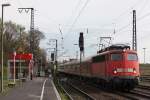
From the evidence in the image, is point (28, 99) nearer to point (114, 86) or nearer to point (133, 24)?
point (114, 86)

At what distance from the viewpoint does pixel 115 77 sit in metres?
31.8

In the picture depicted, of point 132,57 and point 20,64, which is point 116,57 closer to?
point 132,57

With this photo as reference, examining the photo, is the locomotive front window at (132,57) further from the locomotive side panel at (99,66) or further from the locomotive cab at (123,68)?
the locomotive side panel at (99,66)

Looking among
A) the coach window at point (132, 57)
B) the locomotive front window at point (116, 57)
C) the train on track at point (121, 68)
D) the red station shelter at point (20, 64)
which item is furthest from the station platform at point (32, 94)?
the red station shelter at point (20, 64)

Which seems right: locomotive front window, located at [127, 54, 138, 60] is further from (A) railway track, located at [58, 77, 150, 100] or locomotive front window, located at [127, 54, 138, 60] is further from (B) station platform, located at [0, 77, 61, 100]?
(B) station platform, located at [0, 77, 61, 100]

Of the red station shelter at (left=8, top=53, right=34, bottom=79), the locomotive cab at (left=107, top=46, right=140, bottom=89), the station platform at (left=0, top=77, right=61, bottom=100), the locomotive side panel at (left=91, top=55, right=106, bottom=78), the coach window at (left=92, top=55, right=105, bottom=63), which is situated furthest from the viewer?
the red station shelter at (left=8, top=53, right=34, bottom=79)

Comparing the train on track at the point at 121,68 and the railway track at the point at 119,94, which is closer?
the railway track at the point at 119,94

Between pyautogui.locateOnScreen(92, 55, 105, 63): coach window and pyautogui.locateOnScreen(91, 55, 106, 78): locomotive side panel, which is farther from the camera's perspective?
pyautogui.locateOnScreen(92, 55, 105, 63): coach window

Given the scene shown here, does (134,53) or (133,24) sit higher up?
(133,24)

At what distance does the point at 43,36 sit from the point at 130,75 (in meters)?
79.1

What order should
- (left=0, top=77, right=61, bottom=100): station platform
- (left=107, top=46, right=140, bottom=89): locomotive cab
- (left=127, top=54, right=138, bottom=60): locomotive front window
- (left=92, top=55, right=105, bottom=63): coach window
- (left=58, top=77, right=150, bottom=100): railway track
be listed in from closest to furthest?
(left=0, top=77, right=61, bottom=100): station platform < (left=58, top=77, right=150, bottom=100): railway track < (left=107, top=46, right=140, bottom=89): locomotive cab < (left=127, top=54, right=138, bottom=60): locomotive front window < (left=92, top=55, right=105, bottom=63): coach window

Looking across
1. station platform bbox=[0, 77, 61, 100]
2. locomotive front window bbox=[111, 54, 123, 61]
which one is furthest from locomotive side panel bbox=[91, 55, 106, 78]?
station platform bbox=[0, 77, 61, 100]

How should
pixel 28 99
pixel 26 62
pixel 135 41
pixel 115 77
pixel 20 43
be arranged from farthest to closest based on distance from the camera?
pixel 20 43 < pixel 26 62 < pixel 135 41 < pixel 115 77 < pixel 28 99

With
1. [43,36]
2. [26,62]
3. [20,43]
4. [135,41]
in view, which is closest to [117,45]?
[135,41]
